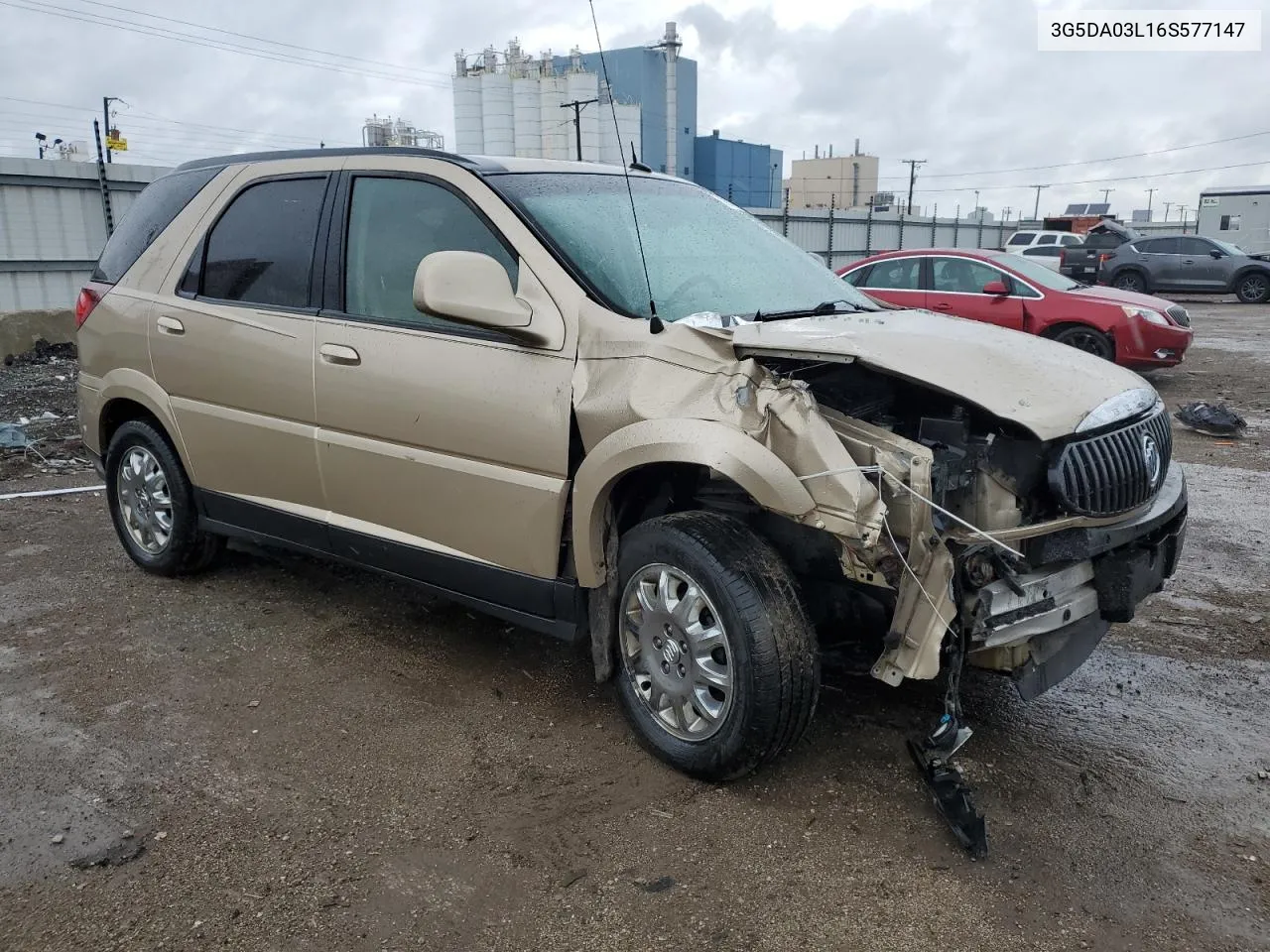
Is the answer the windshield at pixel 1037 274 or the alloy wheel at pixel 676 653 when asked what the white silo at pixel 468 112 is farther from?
the alloy wheel at pixel 676 653

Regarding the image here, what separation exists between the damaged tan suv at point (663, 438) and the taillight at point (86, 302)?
84 cm

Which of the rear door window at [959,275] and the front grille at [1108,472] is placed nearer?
the front grille at [1108,472]

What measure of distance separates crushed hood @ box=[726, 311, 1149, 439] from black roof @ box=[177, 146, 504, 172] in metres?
1.25

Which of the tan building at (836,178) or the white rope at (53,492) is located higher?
the tan building at (836,178)

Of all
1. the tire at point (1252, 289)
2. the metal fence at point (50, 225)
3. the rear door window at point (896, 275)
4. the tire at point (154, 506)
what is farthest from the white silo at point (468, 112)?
the tire at point (154, 506)

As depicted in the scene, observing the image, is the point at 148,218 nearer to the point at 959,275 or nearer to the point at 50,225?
the point at 50,225

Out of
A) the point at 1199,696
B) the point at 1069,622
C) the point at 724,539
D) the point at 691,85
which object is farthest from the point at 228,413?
the point at 691,85

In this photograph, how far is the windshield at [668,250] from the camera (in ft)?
11.3

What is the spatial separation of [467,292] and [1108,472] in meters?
2.04

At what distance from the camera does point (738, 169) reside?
165 ft

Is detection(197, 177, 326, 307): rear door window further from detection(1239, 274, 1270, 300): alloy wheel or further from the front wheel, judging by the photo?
detection(1239, 274, 1270, 300): alloy wheel

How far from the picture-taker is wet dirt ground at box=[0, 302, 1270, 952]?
2.56 metres

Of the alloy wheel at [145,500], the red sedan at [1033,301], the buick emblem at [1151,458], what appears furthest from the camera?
the red sedan at [1033,301]

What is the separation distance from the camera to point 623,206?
3824 millimetres
